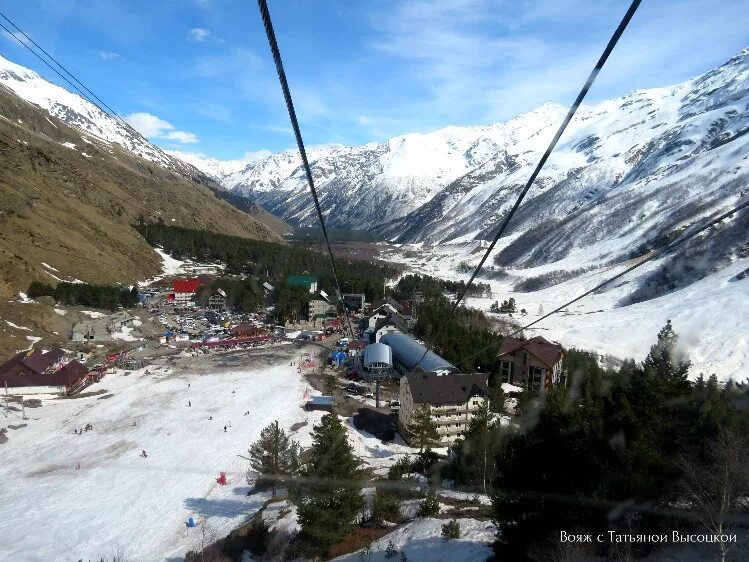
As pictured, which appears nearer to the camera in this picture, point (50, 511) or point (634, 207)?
point (50, 511)

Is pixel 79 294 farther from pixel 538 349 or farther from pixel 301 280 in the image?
pixel 538 349

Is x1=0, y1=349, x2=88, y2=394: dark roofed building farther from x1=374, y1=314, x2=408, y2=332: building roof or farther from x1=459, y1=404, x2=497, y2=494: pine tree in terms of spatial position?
x1=459, y1=404, x2=497, y2=494: pine tree

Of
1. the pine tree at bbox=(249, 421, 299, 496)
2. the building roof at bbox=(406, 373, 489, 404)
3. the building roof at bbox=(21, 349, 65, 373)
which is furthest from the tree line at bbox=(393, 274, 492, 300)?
the pine tree at bbox=(249, 421, 299, 496)

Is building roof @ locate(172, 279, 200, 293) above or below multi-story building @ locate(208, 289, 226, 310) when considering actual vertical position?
above

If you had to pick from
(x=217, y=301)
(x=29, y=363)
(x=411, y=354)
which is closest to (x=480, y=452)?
(x=411, y=354)

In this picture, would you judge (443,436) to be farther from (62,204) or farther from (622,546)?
(62,204)

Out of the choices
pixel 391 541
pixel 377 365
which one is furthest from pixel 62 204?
pixel 391 541

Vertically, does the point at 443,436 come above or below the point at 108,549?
above
